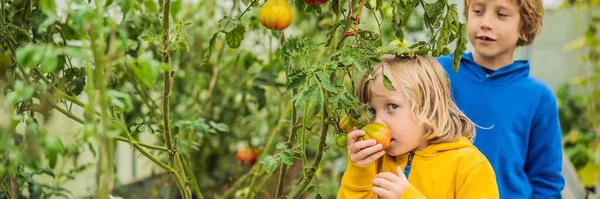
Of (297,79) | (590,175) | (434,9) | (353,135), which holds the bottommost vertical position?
(590,175)

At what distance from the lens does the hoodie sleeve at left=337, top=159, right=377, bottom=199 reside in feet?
4.28

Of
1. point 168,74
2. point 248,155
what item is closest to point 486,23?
point 168,74

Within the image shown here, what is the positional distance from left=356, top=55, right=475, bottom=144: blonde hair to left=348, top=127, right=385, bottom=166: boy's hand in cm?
10

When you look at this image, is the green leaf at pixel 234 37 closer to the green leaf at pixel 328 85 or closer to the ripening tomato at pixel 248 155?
the green leaf at pixel 328 85

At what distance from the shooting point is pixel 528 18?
1640 mm

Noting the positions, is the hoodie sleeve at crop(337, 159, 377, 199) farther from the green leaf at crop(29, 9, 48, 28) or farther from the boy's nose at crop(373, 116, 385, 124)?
the green leaf at crop(29, 9, 48, 28)

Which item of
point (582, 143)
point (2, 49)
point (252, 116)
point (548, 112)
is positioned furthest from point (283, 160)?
point (582, 143)

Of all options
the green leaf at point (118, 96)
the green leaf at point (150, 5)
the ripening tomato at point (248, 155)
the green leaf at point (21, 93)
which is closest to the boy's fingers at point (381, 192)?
the green leaf at point (118, 96)

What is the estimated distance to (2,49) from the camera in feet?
4.58

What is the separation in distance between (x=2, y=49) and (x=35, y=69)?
0.09 m

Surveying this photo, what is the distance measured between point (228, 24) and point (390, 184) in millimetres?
397

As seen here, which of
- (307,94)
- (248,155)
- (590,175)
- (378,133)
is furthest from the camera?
(590,175)

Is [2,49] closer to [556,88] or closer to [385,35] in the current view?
[385,35]

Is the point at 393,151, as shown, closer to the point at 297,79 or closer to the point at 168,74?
the point at 297,79
